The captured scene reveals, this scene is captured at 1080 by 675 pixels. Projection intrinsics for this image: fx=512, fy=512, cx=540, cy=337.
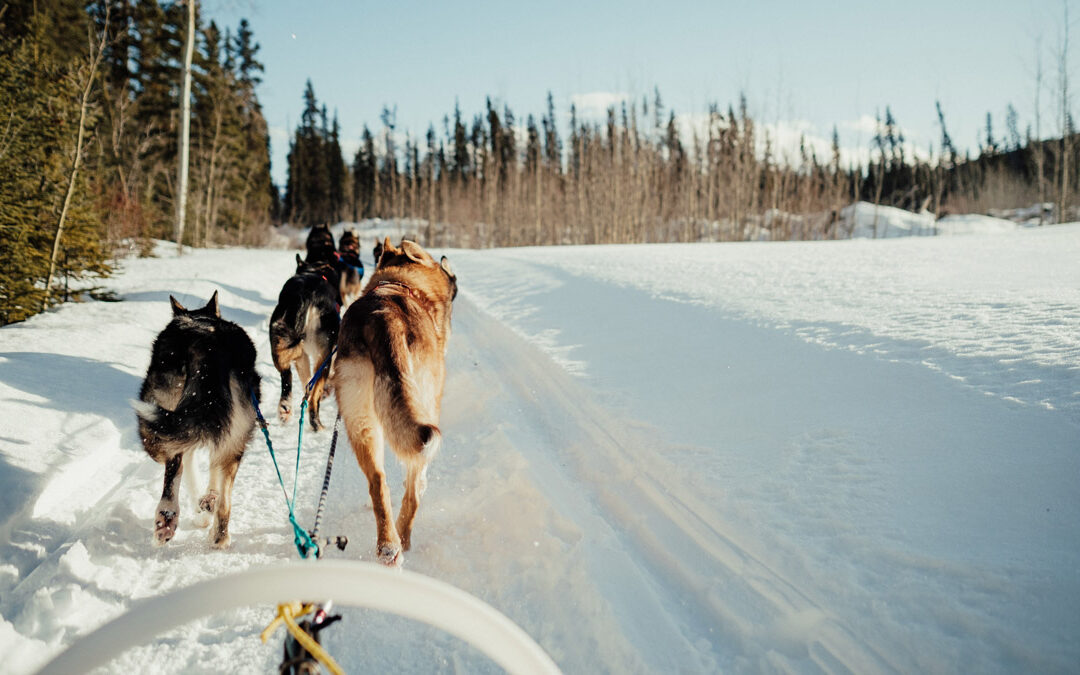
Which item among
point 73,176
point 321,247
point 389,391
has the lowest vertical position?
point 389,391

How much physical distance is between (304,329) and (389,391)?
2.95 meters

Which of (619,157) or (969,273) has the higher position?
(619,157)

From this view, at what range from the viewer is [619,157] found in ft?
100

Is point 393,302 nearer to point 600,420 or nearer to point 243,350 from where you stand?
point 243,350

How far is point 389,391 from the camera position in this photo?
228cm

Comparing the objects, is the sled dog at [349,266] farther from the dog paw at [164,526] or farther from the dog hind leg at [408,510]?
the dog hind leg at [408,510]

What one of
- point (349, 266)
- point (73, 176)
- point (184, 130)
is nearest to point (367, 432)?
point (349, 266)

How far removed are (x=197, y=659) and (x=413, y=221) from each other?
144 ft

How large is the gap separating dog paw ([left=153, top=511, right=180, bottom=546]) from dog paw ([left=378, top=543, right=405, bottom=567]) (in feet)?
3.58

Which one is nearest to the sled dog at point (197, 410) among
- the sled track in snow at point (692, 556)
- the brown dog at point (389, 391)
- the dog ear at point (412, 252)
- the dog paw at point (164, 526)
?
the dog paw at point (164, 526)

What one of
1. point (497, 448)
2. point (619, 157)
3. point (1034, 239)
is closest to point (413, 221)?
point (619, 157)

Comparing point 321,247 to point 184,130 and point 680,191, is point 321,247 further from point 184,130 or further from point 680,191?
point 680,191

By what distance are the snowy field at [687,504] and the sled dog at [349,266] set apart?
237 cm

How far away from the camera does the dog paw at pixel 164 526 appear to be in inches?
100
